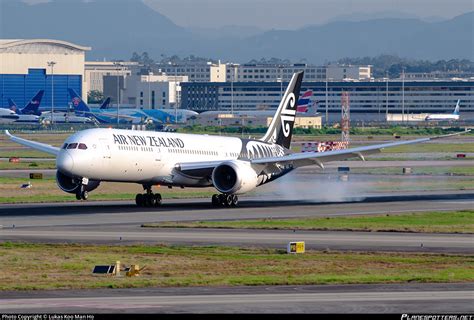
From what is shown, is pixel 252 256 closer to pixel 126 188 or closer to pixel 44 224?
pixel 44 224

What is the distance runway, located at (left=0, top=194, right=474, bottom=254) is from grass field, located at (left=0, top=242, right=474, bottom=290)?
2.98 metres

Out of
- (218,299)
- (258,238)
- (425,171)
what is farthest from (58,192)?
(218,299)

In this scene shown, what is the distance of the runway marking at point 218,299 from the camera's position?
108ft

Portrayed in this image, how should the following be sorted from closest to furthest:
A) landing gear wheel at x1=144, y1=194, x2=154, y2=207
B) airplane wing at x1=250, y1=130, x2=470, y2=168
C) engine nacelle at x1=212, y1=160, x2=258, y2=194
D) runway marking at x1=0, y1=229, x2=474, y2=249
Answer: runway marking at x1=0, y1=229, x2=474, y2=249
engine nacelle at x1=212, y1=160, x2=258, y2=194
landing gear wheel at x1=144, y1=194, x2=154, y2=207
airplane wing at x1=250, y1=130, x2=470, y2=168

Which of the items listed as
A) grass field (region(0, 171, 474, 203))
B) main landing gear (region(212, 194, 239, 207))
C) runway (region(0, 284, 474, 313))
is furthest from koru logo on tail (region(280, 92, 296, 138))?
runway (region(0, 284, 474, 313))

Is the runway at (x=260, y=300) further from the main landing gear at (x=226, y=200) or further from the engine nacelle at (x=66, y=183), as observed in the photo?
the main landing gear at (x=226, y=200)

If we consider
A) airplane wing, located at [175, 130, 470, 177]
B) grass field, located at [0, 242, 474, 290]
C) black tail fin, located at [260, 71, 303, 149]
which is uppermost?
black tail fin, located at [260, 71, 303, 149]

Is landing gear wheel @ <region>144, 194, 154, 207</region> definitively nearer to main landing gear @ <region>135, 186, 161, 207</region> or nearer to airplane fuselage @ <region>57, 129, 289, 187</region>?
main landing gear @ <region>135, 186, 161, 207</region>

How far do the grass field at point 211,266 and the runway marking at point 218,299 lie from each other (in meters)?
3.03

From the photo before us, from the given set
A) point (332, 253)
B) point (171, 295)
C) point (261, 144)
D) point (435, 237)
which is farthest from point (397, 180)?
point (171, 295)

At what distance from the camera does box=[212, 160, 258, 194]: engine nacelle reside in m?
70.8

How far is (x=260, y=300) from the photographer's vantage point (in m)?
34.2

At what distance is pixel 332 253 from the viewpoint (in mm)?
47562

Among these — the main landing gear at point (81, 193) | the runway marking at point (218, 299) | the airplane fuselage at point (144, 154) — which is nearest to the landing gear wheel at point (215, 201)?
the airplane fuselage at point (144, 154)
